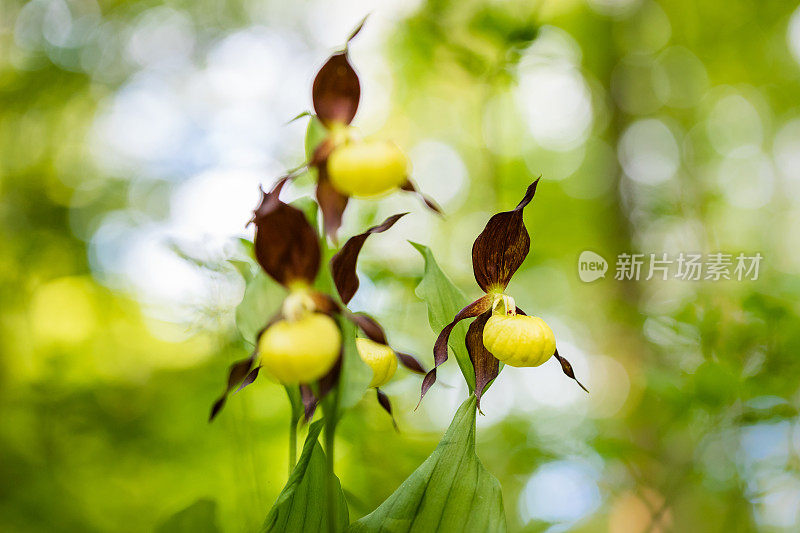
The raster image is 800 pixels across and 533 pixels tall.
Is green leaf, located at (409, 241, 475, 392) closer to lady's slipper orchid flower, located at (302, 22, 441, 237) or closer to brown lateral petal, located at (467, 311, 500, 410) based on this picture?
brown lateral petal, located at (467, 311, 500, 410)

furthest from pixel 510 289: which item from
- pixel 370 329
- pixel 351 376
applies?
pixel 351 376

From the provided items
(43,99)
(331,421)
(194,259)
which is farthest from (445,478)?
(43,99)

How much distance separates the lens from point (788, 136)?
439 centimetres

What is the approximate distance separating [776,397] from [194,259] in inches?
66.7

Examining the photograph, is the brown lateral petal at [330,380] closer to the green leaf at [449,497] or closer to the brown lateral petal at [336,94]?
the green leaf at [449,497]

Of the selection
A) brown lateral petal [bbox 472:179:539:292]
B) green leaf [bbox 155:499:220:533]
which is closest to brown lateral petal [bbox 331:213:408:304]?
brown lateral petal [bbox 472:179:539:292]

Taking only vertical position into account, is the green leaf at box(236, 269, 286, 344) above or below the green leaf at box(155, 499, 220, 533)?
above

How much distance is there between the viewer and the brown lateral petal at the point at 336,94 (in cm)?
69

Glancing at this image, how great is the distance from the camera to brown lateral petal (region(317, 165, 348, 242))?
2.14 feet

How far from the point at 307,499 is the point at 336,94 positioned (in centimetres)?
59

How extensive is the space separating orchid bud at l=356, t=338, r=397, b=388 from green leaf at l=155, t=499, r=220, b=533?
446mm

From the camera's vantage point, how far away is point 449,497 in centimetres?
72

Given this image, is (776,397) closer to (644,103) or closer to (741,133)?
(644,103)

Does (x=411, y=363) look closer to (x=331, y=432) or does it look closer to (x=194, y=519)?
(x=331, y=432)
